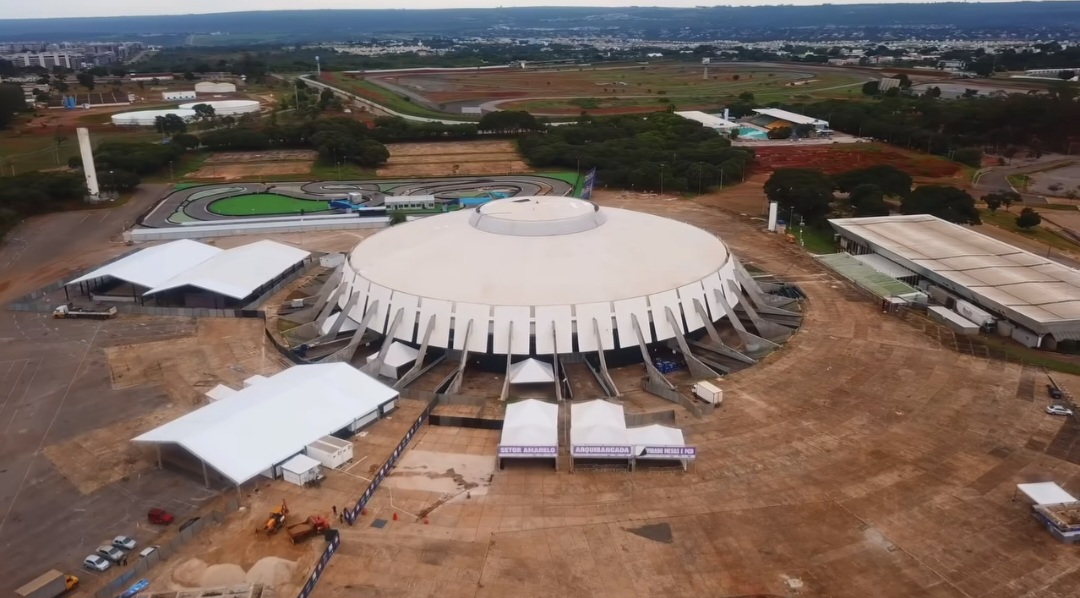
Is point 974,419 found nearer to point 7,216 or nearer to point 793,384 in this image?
point 793,384

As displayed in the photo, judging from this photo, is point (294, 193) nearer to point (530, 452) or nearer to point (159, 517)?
point (159, 517)

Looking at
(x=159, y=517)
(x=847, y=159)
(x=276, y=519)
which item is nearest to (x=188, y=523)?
(x=159, y=517)

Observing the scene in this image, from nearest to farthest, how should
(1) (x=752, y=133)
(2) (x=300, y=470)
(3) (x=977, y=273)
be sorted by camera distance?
(2) (x=300, y=470) → (3) (x=977, y=273) → (1) (x=752, y=133)

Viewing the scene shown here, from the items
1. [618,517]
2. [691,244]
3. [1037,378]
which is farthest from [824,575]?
[691,244]

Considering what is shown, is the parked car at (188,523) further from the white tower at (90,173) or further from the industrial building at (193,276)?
the white tower at (90,173)

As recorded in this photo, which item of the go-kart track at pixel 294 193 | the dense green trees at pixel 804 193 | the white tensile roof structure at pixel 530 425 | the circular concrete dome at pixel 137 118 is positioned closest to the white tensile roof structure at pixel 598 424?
the white tensile roof structure at pixel 530 425

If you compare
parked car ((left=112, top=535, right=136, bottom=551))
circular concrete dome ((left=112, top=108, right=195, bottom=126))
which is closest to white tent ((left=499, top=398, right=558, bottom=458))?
parked car ((left=112, top=535, right=136, bottom=551))

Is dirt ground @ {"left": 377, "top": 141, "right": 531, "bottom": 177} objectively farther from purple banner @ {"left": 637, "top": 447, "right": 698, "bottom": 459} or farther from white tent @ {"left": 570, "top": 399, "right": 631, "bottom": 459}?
purple banner @ {"left": 637, "top": 447, "right": 698, "bottom": 459}
